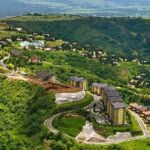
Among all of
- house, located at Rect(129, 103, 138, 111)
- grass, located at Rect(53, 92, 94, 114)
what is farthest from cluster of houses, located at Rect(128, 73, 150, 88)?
grass, located at Rect(53, 92, 94, 114)

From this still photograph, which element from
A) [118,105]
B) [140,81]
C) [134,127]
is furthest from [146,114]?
[140,81]

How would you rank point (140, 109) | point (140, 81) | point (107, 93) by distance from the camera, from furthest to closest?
point (140, 81), point (140, 109), point (107, 93)

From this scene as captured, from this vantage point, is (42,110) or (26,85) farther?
(26,85)

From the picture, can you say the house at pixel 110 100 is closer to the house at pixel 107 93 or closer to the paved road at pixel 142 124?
the house at pixel 107 93

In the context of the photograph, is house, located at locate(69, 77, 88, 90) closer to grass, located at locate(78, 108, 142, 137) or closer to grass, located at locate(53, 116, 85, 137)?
grass, located at locate(78, 108, 142, 137)

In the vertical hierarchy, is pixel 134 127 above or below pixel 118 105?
below

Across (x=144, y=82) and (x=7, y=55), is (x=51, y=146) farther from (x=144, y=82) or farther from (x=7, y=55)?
(x=144, y=82)

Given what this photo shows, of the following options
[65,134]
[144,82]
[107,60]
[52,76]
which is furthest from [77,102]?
[107,60]

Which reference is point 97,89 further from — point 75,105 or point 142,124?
point 142,124

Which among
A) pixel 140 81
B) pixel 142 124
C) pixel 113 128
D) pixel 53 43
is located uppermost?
pixel 53 43
